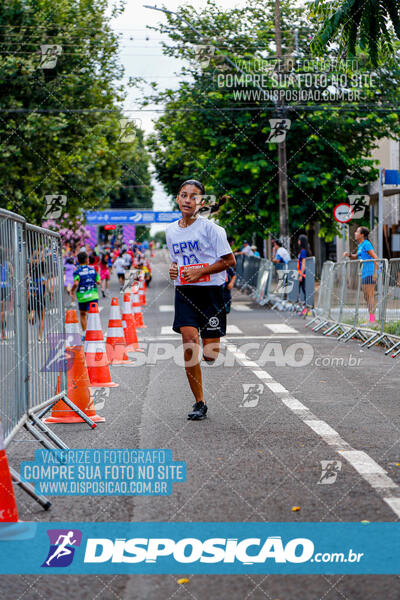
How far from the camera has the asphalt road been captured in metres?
3.63

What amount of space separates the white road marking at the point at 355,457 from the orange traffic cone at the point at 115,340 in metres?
3.63

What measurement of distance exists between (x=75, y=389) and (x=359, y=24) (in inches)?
235

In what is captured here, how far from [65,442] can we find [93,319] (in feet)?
9.18

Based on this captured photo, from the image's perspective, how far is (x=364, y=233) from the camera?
54.9 ft

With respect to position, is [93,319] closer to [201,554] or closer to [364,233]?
[201,554]

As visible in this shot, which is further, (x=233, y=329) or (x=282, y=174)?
(x=282, y=174)

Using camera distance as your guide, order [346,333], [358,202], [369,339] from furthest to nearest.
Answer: [358,202]
[346,333]
[369,339]

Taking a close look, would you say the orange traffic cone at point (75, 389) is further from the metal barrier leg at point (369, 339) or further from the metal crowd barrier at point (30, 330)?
the metal barrier leg at point (369, 339)

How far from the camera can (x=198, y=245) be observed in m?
7.64

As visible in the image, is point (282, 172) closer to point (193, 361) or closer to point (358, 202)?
point (358, 202)

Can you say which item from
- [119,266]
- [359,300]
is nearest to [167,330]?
[359,300]

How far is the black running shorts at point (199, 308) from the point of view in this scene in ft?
25.1

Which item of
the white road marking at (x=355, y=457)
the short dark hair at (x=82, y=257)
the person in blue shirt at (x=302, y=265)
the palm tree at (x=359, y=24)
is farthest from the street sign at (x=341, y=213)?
the white road marking at (x=355, y=457)

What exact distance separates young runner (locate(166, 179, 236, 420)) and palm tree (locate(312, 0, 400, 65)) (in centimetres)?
434
